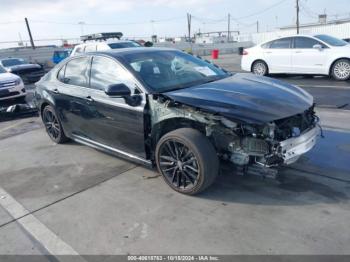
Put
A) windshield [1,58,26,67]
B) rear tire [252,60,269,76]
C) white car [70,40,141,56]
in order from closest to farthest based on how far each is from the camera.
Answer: rear tire [252,60,269,76]
white car [70,40,141,56]
windshield [1,58,26,67]

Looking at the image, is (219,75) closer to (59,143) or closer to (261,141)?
(261,141)

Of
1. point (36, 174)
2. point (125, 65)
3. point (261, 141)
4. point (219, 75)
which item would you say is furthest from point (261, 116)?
point (36, 174)

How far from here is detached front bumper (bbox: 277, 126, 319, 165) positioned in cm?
338

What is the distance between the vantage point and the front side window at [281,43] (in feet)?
38.0

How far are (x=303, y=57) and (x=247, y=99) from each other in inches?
337

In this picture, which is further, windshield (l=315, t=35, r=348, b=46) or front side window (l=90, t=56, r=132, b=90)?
windshield (l=315, t=35, r=348, b=46)

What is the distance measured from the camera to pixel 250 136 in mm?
3418

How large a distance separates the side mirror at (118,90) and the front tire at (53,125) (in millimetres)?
2138

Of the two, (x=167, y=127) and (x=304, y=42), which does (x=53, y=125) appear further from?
(x=304, y=42)

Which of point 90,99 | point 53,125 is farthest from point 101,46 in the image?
point 90,99

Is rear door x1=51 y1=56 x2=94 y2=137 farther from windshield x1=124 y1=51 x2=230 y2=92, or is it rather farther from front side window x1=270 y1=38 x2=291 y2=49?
front side window x1=270 y1=38 x2=291 y2=49

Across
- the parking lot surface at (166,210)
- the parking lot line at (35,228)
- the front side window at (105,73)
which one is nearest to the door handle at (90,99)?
the front side window at (105,73)

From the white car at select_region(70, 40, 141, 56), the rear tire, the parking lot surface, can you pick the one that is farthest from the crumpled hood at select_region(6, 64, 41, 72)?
the parking lot surface

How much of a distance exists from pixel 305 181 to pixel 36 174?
357 centimetres
